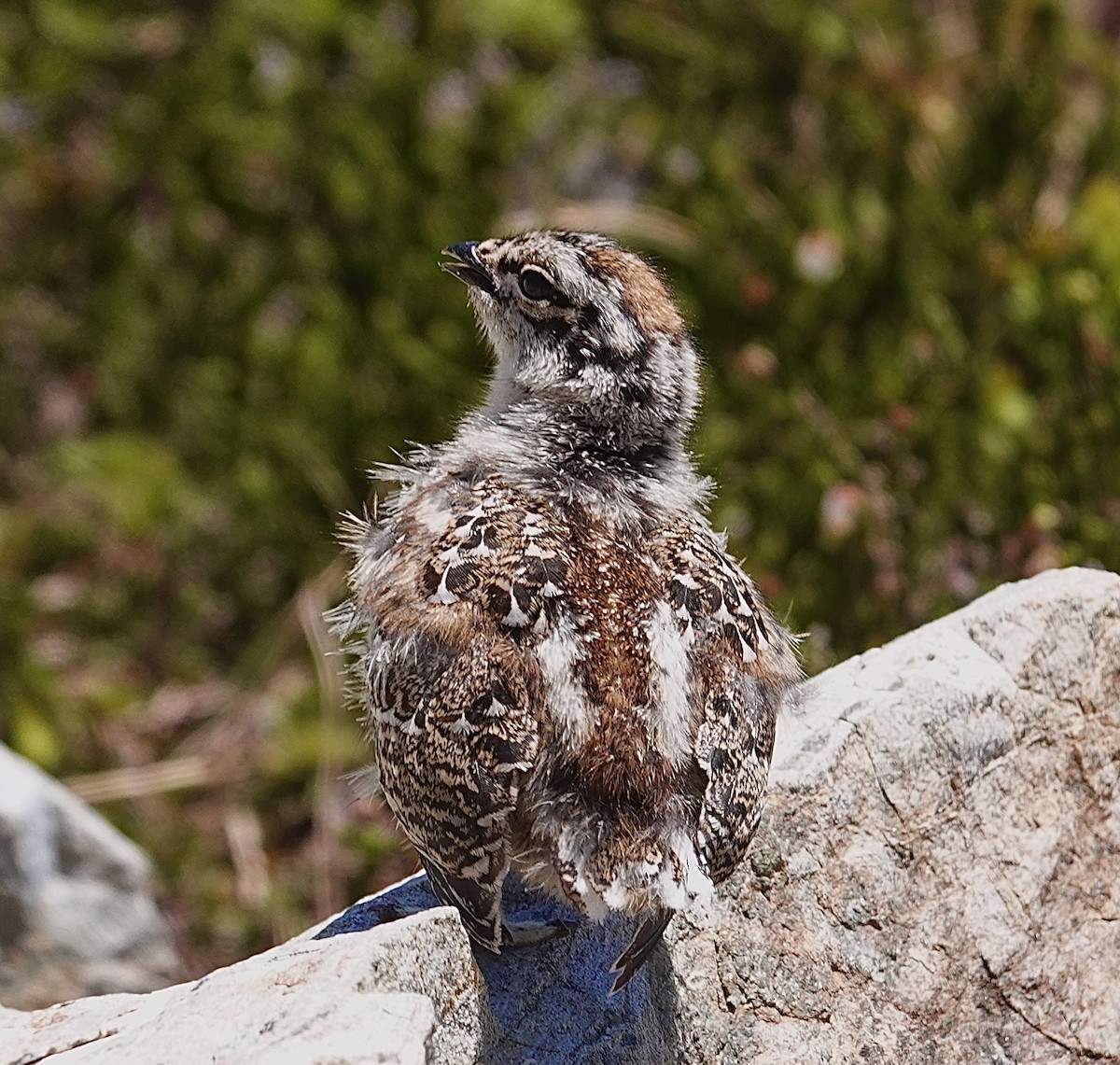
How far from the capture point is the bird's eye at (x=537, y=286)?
474 centimetres

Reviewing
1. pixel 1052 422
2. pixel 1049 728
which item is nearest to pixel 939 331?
pixel 1052 422

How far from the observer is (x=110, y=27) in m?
9.29

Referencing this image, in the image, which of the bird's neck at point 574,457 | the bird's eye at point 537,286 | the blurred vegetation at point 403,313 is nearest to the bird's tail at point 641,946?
the bird's neck at point 574,457

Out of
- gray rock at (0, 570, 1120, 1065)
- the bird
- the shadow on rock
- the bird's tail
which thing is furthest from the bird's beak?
the bird's tail

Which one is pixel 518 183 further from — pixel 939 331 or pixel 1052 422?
pixel 1052 422

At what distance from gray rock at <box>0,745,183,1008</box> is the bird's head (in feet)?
7.32

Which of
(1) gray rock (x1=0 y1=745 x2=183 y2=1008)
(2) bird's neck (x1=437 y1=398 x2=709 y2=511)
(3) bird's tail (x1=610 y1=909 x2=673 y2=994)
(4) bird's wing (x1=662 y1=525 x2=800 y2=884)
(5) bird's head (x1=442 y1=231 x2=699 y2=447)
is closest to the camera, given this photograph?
(3) bird's tail (x1=610 y1=909 x2=673 y2=994)

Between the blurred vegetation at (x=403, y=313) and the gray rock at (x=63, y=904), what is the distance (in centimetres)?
58

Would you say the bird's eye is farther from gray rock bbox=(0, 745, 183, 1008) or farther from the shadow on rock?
gray rock bbox=(0, 745, 183, 1008)

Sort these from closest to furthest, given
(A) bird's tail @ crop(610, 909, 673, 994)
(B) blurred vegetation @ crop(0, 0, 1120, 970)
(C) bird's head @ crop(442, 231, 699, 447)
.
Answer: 1. (A) bird's tail @ crop(610, 909, 673, 994)
2. (C) bird's head @ crop(442, 231, 699, 447)
3. (B) blurred vegetation @ crop(0, 0, 1120, 970)

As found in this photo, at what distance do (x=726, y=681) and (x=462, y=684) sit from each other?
1.97ft

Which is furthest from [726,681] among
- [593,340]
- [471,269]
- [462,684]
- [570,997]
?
[471,269]

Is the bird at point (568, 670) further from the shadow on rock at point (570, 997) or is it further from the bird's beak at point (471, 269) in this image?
the bird's beak at point (471, 269)

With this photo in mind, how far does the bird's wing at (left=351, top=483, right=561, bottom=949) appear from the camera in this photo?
11.8ft
